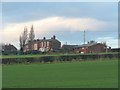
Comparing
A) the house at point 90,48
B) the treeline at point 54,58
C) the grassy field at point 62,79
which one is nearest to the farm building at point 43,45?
the house at point 90,48

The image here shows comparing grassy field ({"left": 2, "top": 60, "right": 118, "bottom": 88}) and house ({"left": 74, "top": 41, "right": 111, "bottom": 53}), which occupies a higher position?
house ({"left": 74, "top": 41, "right": 111, "bottom": 53})

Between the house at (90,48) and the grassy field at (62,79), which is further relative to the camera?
the house at (90,48)

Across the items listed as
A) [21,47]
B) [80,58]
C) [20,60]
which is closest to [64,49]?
[21,47]

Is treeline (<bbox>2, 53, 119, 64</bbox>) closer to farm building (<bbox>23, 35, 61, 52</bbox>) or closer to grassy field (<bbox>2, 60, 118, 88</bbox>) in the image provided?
grassy field (<bbox>2, 60, 118, 88</bbox>)

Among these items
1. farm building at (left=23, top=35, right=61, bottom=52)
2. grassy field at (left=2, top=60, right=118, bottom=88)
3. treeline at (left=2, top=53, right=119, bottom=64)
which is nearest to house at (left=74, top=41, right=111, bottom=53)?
farm building at (left=23, top=35, right=61, bottom=52)

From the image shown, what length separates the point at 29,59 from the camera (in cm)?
3375

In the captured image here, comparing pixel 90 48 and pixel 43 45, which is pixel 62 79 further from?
pixel 43 45

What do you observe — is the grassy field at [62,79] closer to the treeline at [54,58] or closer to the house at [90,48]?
the treeline at [54,58]

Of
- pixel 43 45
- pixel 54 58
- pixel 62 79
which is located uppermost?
pixel 43 45

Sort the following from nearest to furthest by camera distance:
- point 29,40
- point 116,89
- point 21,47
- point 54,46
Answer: point 116,89, point 21,47, point 29,40, point 54,46

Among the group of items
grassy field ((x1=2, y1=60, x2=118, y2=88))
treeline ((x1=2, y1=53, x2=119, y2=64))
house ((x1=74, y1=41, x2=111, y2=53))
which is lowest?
grassy field ((x1=2, y1=60, x2=118, y2=88))

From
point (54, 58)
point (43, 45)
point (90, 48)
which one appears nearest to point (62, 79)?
point (54, 58)

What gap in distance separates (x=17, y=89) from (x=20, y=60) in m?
22.6

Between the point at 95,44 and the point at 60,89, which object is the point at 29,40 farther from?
the point at 60,89
